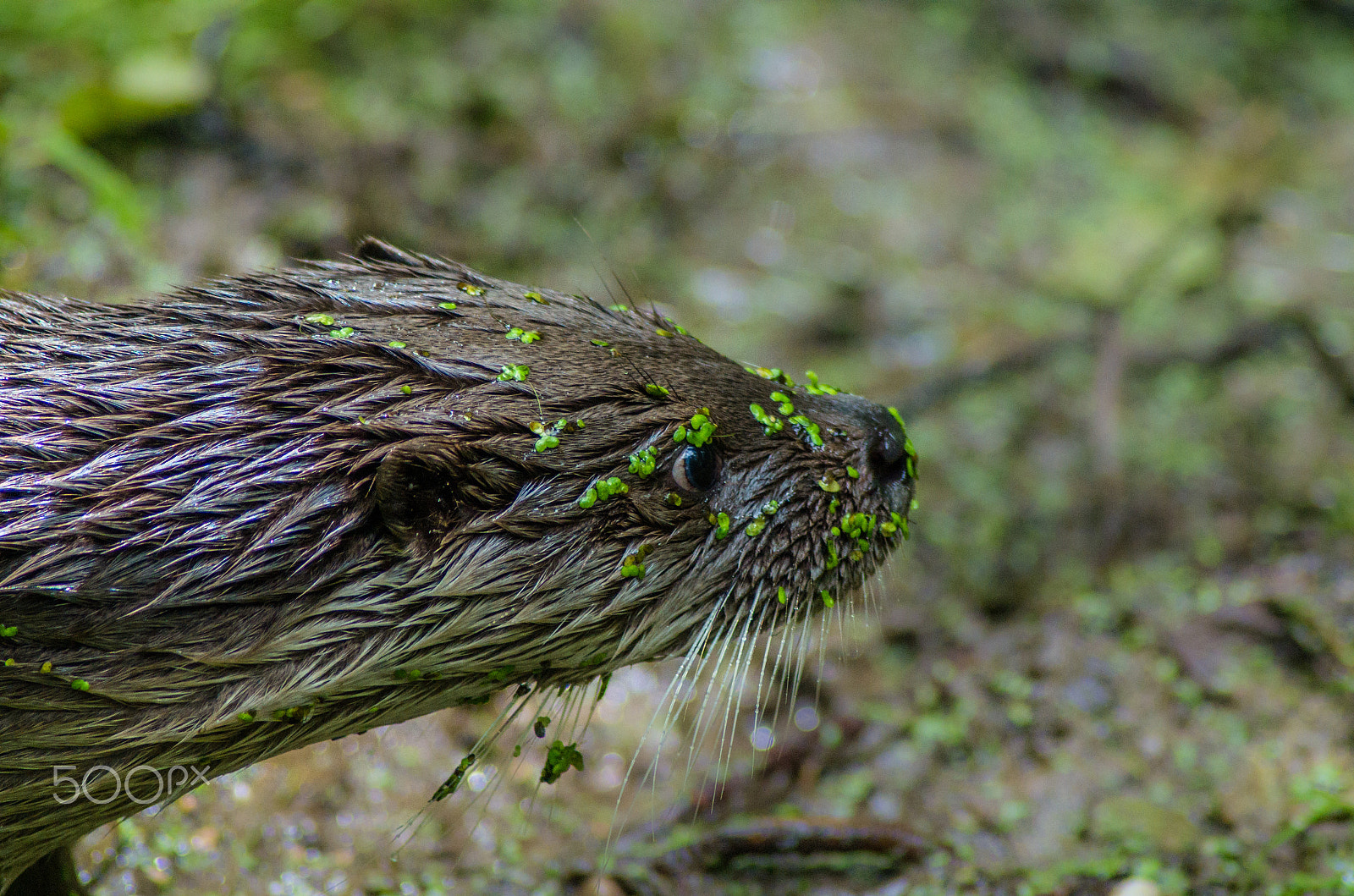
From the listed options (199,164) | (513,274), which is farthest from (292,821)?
(199,164)

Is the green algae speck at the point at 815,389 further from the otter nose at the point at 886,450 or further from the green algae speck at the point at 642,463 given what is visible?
the green algae speck at the point at 642,463

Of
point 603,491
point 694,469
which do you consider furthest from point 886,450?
point 603,491

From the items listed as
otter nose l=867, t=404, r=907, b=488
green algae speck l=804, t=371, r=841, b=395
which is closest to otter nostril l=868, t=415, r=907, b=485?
otter nose l=867, t=404, r=907, b=488

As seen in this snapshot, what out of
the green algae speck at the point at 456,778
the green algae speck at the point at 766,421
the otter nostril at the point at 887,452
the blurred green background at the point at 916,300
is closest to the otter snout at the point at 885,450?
the otter nostril at the point at 887,452

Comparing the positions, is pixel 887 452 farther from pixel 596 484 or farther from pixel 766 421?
pixel 596 484

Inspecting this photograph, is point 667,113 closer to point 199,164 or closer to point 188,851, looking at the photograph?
point 199,164

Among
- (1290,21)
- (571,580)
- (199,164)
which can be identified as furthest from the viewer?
(1290,21)
